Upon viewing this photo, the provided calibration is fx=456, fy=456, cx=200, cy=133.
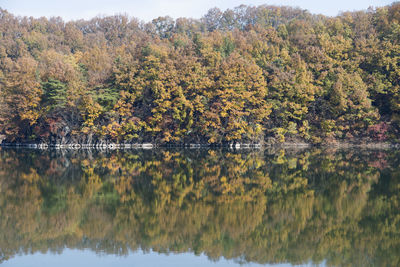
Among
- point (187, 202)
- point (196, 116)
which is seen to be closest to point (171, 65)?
point (196, 116)

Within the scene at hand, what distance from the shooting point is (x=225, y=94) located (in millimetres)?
Answer: 40562

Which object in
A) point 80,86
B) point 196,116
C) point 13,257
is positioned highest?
point 80,86

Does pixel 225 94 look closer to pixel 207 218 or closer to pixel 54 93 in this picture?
pixel 54 93

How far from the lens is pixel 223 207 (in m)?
12.6

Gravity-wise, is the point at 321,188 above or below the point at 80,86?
below

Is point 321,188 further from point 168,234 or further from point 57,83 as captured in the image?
point 57,83

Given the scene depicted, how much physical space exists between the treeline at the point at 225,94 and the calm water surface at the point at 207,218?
892 inches

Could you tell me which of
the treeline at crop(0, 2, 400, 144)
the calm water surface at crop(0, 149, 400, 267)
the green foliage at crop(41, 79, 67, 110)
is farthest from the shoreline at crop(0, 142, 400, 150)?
the calm water surface at crop(0, 149, 400, 267)

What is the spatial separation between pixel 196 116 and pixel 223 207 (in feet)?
101

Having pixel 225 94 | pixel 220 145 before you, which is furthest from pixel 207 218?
pixel 220 145

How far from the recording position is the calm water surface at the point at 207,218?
362 inches

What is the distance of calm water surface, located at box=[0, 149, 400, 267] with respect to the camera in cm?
920

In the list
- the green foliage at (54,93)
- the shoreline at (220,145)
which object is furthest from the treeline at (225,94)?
the shoreline at (220,145)

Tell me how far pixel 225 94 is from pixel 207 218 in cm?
2982
